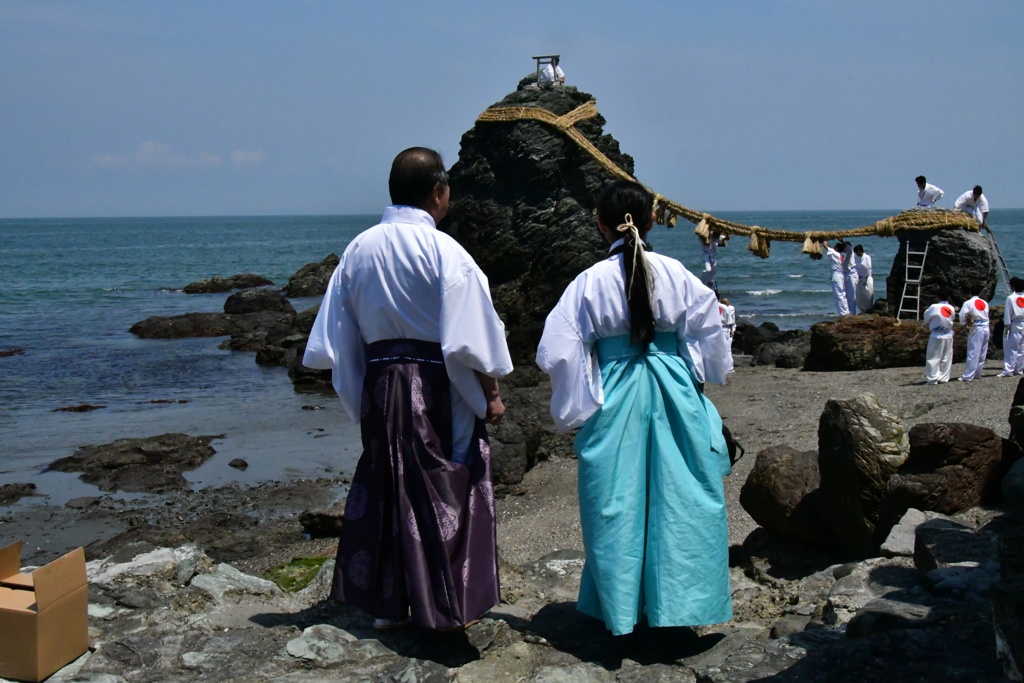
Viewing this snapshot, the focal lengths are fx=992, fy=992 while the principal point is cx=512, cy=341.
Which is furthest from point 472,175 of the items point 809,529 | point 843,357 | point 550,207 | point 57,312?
point 57,312

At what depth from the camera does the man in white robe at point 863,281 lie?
18.5 meters

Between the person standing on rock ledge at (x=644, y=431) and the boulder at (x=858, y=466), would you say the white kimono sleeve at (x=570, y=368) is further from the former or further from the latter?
the boulder at (x=858, y=466)

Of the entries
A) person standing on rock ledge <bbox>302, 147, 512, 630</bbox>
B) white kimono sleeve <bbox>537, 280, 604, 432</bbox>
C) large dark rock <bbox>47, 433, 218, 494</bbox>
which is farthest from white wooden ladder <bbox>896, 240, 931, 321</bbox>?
person standing on rock ledge <bbox>302, 147, 512, 630</bbox>

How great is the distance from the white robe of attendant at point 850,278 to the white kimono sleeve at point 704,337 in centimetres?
1541

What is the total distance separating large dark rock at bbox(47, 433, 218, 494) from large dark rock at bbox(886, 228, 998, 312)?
453 inches

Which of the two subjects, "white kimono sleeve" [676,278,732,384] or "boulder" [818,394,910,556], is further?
"boulder" [818,394,910,556]

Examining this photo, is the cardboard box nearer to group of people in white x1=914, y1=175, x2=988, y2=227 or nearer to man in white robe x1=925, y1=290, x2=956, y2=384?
man in white robe x1=925, y1=290, x2=956, y2=384

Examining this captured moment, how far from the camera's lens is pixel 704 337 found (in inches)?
156

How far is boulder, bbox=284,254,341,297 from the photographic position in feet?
117

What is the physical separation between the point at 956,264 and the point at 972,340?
145 inches

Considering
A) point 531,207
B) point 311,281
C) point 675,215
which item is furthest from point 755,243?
point 311,281

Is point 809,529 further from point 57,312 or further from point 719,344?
point 57,312

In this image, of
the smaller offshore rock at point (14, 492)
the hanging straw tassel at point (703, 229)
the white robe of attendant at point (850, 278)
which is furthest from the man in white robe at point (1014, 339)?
the smaller offshore rock at point (14, 492)

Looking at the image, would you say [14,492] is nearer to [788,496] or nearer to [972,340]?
[788,496]
